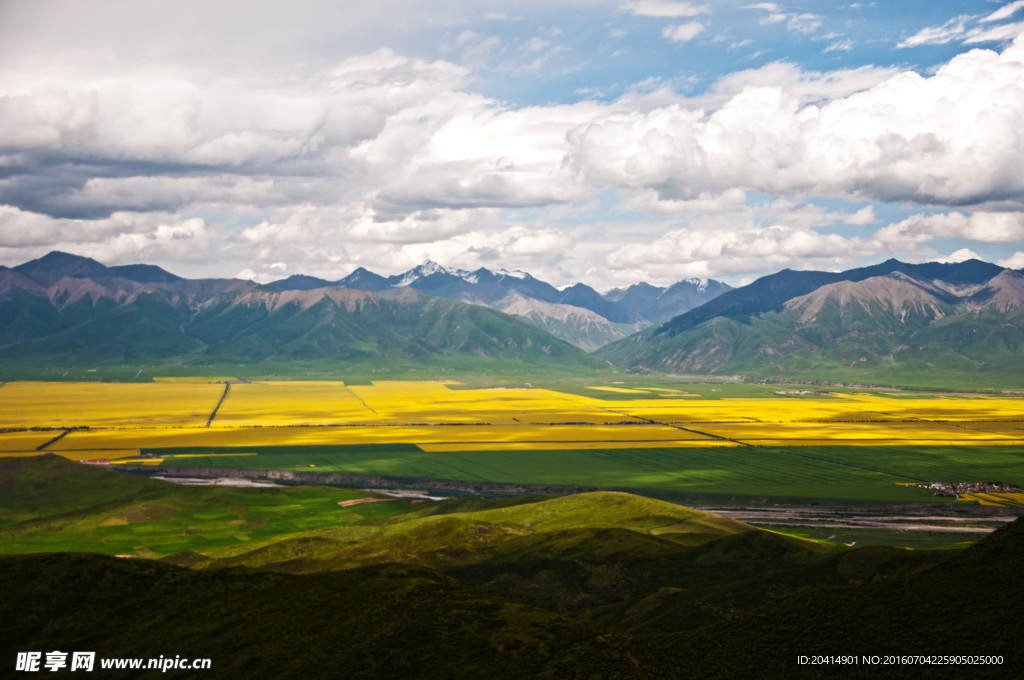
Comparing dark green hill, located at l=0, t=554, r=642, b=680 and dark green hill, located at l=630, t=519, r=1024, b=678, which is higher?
dark green hill, located at l=630, t=519, r=1024, b=678

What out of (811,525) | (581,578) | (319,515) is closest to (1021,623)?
(581,578)

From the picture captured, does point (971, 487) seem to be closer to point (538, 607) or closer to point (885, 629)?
point (885, 629)

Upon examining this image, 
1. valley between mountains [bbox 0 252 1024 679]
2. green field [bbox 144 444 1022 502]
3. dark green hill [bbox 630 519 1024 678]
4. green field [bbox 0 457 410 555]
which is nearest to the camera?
dark green hill [bbox 630 519 1024 678]

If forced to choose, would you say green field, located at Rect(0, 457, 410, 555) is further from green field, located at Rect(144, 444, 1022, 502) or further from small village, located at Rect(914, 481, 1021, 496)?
small village, located at Rect(914, 481, 1021, 496)

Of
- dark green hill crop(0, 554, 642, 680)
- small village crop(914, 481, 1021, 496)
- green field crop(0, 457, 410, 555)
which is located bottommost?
green field crop(0, 457, 410, 555)

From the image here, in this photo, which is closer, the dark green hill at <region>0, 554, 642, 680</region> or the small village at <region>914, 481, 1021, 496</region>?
the dark green hill at <region>0, 554, 642, 680</region>

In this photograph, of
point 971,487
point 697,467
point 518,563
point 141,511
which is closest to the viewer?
point 518,563

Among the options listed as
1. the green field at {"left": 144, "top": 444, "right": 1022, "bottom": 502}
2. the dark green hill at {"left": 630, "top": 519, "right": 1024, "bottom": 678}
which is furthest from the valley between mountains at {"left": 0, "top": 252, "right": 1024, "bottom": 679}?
the green field at {"left": 144, "top": 444, "right": 1022, "bottom": 502}

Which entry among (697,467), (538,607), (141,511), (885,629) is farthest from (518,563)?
(697,467)

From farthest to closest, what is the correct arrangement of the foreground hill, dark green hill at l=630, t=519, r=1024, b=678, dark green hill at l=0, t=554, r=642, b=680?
dark green hill at l=0, t=554, r=642, b=680
the foreground hill
dark green hill at l=630, t=519, r=1024, b=678

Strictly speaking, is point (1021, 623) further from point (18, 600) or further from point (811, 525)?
point (811, 525)

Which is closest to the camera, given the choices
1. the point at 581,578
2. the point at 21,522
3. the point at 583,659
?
the point at 583,659
